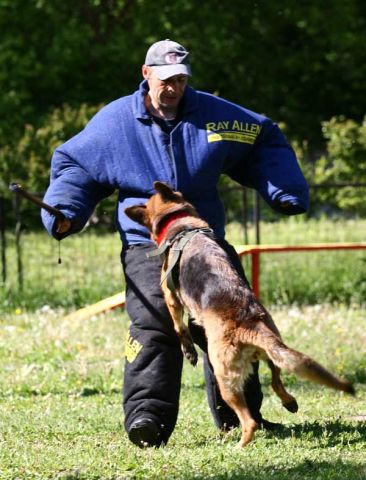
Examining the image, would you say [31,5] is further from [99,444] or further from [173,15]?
[99,444]

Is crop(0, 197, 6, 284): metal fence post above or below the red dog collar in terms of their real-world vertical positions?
below

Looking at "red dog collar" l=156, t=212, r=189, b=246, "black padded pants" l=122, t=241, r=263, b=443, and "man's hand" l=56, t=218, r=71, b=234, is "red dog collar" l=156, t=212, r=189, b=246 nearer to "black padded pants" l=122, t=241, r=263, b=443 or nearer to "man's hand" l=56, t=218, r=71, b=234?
"black padded pants" l=122, t=241, r=263, b=443

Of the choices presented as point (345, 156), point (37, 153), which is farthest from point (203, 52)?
point (37, 153)

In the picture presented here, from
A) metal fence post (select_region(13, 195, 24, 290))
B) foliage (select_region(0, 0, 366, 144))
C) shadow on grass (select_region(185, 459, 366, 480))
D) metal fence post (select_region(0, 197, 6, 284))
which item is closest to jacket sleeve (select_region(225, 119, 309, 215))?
shadow on grass (select_region(185, 459, 366, 480))

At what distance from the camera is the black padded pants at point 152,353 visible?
540 centimetres

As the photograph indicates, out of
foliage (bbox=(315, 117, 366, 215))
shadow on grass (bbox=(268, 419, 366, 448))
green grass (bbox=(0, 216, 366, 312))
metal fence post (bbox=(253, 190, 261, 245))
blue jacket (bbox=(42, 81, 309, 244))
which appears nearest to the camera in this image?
shadow on grass (bbox=(268, 419, 366, 448))

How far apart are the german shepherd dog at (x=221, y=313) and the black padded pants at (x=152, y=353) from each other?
126mm

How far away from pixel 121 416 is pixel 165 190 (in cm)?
185

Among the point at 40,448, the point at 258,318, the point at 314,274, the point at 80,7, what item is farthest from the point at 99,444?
the point at 80,7

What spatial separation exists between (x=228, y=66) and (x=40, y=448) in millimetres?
21649

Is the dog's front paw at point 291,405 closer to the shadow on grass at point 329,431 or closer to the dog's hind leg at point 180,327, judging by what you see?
the shadow on grass at point 329,431

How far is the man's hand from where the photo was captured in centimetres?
552

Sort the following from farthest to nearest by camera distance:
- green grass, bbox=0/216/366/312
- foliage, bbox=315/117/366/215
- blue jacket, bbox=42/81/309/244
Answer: foliage, bbox=315/117/366/215, green grass, bbox=0/216/366/312, blue jacket, bbox=42/81/309/244

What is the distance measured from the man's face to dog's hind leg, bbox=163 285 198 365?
3.18 feet
